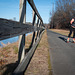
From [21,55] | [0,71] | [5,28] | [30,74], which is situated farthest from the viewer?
[21,55]

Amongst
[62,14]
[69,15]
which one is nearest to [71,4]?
[69,15]

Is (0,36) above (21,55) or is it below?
above

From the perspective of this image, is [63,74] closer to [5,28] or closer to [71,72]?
[71,72]

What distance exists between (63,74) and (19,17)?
154cm

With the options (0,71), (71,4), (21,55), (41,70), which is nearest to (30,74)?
(41,70)

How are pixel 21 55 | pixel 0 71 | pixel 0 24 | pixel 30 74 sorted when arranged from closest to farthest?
1. pixel 0 24
2. pixel 30 74
3. pixel 0 71
4. pixel 21 55

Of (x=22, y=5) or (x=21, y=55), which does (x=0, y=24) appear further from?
Result: (x=21, y=55)

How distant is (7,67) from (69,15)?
3857cm

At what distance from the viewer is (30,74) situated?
1.98m

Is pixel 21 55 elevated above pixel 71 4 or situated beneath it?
situated beneath

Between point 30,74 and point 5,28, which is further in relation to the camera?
point 30,74

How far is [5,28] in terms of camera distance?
124 centimetres

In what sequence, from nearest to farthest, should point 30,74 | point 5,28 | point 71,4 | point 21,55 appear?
point 5,28 < point 30,74 < point 21,55 < point 71,4

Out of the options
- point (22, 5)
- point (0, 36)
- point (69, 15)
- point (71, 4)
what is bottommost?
point (0, 36)
